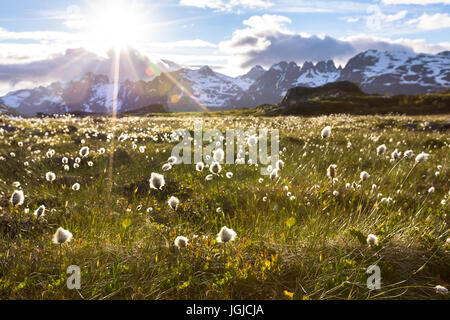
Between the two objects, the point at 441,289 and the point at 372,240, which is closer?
the point at 441,289

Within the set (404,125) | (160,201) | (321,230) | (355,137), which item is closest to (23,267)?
(160,201)

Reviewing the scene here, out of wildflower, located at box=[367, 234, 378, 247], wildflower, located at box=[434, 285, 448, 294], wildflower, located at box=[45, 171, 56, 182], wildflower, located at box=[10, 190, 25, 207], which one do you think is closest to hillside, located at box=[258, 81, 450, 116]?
wildflower, located at box=[367, 234, 378, 247]

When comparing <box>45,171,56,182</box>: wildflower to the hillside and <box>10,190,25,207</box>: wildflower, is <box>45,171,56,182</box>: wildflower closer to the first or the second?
<box>10,190,25,207</box>: wildflower

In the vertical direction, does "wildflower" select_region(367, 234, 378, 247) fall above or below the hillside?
below

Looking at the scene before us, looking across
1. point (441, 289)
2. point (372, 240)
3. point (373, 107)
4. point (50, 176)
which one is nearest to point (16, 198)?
point (50, 176)

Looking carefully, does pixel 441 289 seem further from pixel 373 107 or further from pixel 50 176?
pixel 373 107

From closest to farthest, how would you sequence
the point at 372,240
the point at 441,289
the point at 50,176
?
the point at 441,289, the point at 372,240, the point at 50,176

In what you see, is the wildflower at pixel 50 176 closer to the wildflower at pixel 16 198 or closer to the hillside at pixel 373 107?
the wildflower at pixel 16 198

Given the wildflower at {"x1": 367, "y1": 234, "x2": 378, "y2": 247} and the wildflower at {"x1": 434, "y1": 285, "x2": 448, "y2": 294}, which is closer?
the wildflower at {"x1": 434, "y1": 285, "x2": 448, "y2": 294}

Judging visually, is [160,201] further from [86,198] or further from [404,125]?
[404,125]

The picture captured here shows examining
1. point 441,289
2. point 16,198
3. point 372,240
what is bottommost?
point 441,289

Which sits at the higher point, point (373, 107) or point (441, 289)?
Result: point (373, 107)

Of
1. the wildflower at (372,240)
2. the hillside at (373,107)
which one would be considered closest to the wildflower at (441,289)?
the wildflower at (372,240)
